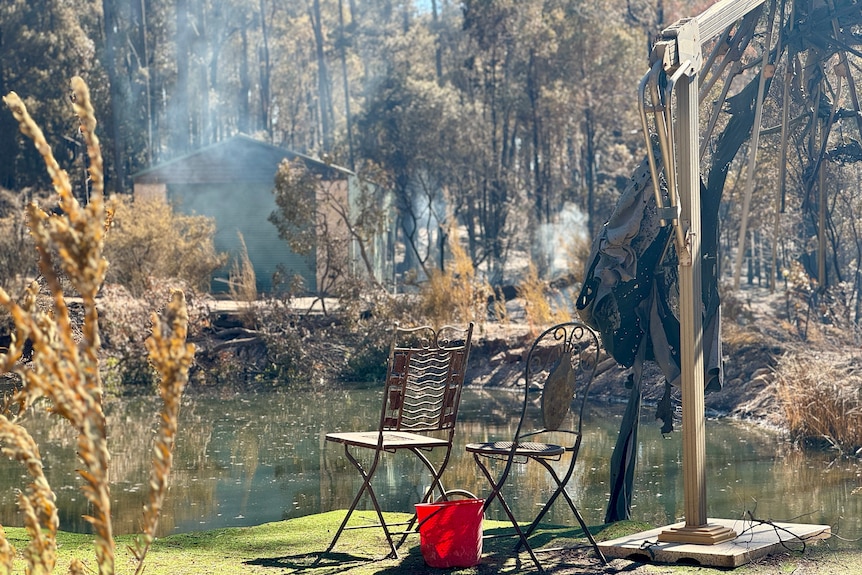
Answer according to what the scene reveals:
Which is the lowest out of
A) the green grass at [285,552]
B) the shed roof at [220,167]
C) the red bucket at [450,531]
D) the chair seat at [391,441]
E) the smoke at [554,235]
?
the green grass at [285,552]

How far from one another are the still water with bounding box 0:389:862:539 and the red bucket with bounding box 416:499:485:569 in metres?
1.89

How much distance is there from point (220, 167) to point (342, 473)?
20.3 metres

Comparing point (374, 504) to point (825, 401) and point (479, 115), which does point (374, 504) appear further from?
point (479, 115)

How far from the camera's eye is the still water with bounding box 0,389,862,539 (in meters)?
8.48

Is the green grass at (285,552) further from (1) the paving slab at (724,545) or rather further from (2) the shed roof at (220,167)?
(2) the shed roof at (220,167)

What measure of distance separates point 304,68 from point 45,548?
55.8 meters

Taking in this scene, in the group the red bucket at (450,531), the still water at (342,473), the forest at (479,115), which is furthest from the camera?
the forest at (479,115)

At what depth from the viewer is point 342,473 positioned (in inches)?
413

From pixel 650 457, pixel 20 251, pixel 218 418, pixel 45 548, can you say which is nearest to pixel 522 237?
pixel 20 251

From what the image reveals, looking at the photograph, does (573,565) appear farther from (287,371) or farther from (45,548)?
(287,371)

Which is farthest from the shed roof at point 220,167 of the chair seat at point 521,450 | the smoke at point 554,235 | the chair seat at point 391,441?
the chair seat at point 521,450

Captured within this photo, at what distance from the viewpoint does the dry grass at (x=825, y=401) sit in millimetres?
10602

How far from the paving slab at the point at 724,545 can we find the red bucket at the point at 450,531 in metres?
0.71

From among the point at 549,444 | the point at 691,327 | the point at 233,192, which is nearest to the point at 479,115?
the point at 233,192
